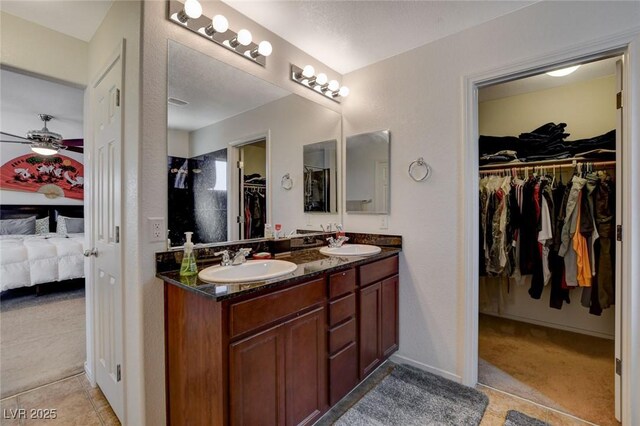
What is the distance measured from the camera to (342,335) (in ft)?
5.51

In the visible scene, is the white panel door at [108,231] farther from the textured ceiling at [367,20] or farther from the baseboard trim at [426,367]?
the baseboard trim at [426,367]

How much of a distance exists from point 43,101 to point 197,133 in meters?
3.02

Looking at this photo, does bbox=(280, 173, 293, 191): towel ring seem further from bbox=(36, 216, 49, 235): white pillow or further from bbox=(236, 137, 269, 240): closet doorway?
bbox=(36, 216, 49, 235): white pillow

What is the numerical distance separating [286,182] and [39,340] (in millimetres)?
2824

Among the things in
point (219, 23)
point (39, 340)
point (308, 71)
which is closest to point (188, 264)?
point (219, 23)

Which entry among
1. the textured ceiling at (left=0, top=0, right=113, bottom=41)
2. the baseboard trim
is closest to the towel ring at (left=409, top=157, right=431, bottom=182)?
the baseboard trim

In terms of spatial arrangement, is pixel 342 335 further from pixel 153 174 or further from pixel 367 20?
pixel 367 20

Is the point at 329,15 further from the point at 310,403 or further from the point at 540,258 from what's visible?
the point at 540,258

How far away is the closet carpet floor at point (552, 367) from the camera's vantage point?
5.85 feet

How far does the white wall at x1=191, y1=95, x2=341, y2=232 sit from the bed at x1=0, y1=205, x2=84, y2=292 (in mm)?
3697

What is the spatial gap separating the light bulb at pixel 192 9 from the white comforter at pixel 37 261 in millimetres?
4117

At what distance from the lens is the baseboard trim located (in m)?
2.02

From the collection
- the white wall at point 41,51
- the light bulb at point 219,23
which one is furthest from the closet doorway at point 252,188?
the white wall at point 41,51

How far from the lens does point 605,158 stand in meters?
2.41
